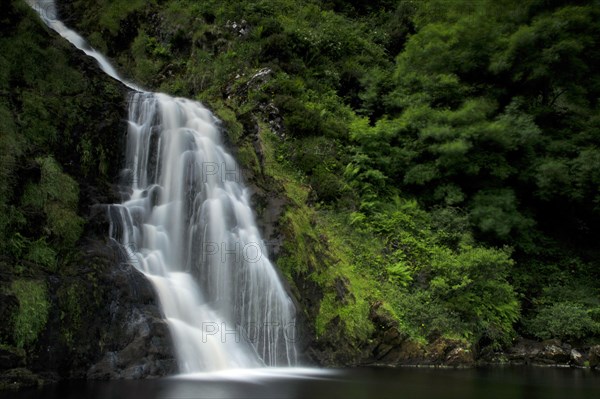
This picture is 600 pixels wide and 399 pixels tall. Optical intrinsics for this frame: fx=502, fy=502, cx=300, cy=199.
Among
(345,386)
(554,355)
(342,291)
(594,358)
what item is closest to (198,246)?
(342,291)

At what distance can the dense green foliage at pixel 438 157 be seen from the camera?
41.4ft

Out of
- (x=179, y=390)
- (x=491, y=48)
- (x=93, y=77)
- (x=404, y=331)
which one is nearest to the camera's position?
(x=179, y=390)

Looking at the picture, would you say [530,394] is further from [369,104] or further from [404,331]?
[369,104]

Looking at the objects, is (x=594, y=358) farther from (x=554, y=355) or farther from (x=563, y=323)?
(x=563, y=323)

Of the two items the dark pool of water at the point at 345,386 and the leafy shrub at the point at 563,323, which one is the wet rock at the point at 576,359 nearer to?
the leafy shrub at the point at 563,323

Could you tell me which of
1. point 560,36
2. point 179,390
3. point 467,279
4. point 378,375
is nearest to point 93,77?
point 179,390

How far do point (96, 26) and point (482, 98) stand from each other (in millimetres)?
15208

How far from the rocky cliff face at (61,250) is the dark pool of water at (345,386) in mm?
561

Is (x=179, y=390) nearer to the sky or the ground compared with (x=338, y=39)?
nearer to the ground

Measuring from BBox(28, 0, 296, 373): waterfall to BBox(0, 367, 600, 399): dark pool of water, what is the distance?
0.88 m

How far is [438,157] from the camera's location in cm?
1577

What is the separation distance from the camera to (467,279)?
12547 millimetres

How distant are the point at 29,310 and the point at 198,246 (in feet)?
12.3

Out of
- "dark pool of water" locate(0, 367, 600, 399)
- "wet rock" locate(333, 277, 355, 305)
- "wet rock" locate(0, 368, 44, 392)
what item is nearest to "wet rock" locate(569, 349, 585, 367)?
"dark pool of water" locate(0, 367, 600, 399)
